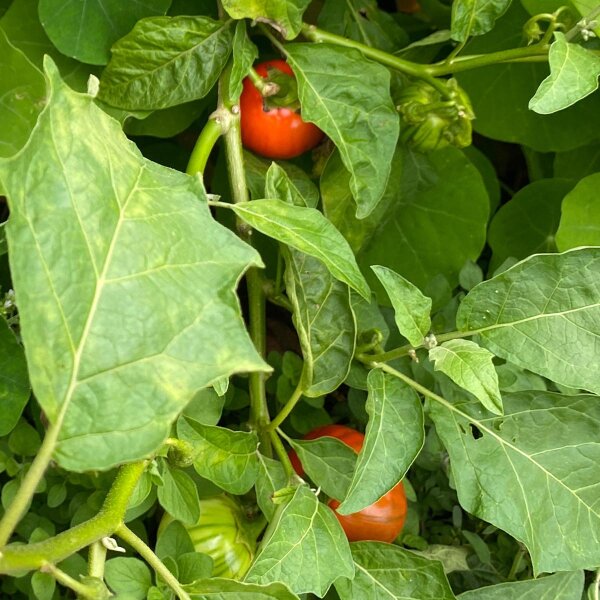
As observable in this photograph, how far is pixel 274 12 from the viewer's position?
805 mm

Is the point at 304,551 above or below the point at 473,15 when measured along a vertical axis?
below

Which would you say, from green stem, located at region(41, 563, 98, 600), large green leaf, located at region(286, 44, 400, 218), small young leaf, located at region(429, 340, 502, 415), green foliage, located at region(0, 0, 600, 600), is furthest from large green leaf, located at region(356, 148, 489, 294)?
green stem, located at region(41, 563, 98, 600)

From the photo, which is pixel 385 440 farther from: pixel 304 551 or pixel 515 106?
pixel 515 106

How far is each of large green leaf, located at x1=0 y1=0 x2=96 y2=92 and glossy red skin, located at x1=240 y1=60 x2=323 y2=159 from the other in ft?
0.59

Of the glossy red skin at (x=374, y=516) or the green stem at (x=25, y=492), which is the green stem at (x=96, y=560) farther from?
the glossy red skin at (x=374, y=516)

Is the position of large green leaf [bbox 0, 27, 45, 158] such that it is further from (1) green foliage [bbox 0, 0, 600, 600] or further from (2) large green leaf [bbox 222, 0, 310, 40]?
(2) large green leaf [bbox 222, 0, 310, 40]

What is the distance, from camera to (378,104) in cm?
84

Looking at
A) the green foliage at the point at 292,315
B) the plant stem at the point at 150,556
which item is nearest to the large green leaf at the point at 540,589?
the green foliage at the point at 292,315

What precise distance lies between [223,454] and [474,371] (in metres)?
0.24

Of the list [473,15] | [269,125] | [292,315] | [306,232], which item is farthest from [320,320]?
[473,15]

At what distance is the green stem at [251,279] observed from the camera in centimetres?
85

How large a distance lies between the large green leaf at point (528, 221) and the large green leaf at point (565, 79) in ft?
1.21

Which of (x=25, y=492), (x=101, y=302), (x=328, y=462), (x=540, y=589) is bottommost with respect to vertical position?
(x=540, y=589)

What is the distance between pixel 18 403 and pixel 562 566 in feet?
1.66
